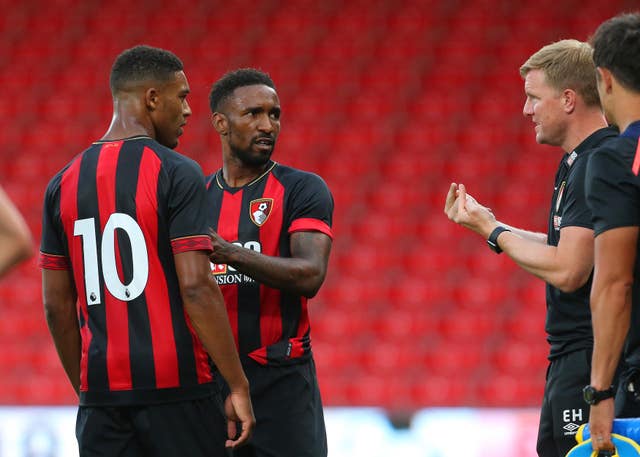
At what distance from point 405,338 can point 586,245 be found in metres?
6.23

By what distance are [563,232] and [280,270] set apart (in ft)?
3.03

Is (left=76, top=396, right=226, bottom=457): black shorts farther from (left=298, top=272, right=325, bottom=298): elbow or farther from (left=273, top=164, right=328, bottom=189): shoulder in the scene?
(left=273, top=164, right=328, bottom=189): shoulder

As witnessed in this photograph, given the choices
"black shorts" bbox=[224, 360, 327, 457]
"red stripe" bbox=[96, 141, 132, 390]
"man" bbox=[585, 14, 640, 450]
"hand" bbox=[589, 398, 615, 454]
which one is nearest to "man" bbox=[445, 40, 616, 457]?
"man" bbox=[585, 14, 640, 450]

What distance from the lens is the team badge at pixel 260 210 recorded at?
3.51m

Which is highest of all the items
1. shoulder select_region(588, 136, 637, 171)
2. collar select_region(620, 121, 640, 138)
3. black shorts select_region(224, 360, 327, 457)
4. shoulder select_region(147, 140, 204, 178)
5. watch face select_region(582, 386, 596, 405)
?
shoulder select_region(147, 140, 204, 178)

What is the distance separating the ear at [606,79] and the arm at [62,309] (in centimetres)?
159

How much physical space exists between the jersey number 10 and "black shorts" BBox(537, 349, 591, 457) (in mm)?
1243

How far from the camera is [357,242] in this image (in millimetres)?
9797

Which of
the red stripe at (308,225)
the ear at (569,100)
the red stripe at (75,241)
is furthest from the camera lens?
the red stripe at (308,225)

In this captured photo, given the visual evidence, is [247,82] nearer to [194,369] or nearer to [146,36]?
[194,369]

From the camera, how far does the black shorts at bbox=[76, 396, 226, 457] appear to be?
2832 millimetres

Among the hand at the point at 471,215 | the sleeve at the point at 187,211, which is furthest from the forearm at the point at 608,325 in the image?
the sleeve at the point at 187,211

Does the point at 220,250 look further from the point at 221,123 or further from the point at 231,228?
the point at 221,123

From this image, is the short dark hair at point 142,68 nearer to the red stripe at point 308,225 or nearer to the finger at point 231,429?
the red stripe at point 308,225
